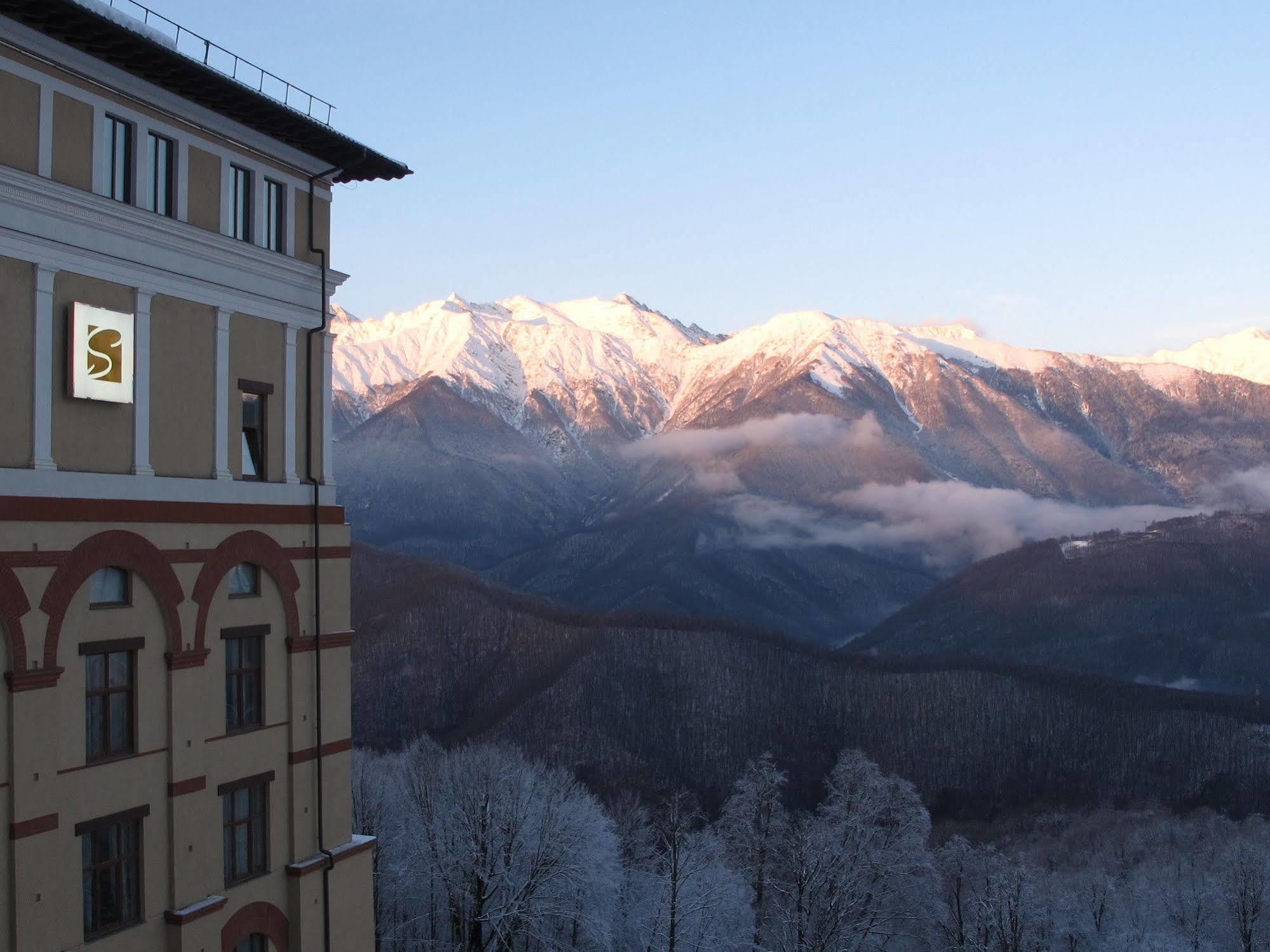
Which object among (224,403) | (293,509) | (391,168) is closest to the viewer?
(224,403)

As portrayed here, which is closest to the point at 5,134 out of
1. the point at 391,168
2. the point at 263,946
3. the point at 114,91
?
the point at 114,91

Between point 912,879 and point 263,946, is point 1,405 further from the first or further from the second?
point 912,879

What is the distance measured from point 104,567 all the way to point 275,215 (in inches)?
395

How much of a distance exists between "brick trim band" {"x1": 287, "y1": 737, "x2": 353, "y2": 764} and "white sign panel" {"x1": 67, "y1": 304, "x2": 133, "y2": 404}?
1012 cm

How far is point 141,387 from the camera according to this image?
27.1 metres

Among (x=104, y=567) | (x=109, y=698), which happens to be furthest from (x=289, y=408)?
(x=109, y=698)

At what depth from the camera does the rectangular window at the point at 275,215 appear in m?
31.2

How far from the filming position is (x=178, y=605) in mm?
28094

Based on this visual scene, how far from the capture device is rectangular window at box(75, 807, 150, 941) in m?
25.9

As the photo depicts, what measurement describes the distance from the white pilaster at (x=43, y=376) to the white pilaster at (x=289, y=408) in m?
7.13

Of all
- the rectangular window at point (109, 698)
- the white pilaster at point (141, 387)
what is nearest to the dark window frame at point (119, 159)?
the white pilaster at point (141, 387)

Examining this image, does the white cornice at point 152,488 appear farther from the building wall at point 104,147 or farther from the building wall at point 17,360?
the building wall at point 104,147

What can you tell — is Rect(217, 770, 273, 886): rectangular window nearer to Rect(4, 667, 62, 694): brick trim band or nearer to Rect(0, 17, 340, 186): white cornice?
Rect(4, 667, 62, 694): brick trim band

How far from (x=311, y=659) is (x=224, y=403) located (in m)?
7.15
